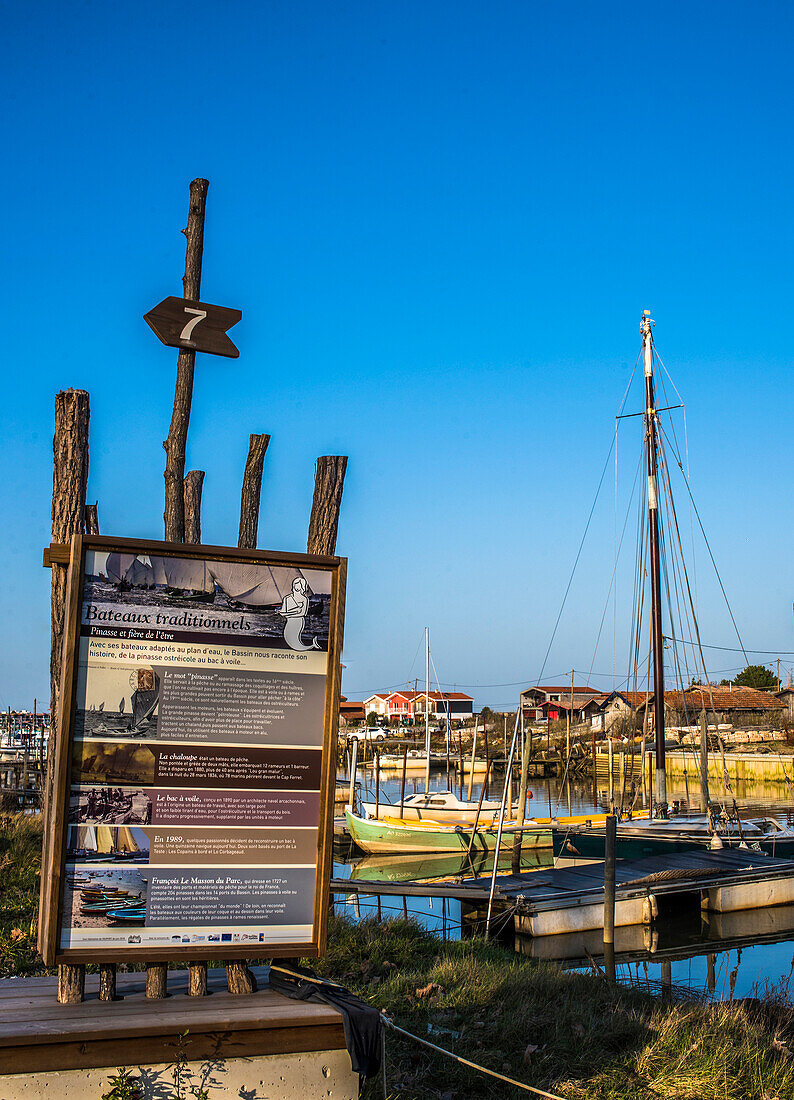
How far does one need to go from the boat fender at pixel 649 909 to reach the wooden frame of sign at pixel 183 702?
43.1ft

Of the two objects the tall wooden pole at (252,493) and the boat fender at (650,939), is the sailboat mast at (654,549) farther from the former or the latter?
the tall wooden pole at (252,493)

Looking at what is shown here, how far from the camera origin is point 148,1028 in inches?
178

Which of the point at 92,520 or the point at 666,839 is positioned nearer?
the point at 92,520

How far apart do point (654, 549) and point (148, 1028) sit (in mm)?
26332

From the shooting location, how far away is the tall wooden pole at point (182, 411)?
614 centimetres

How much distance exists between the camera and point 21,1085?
4316 millimetres

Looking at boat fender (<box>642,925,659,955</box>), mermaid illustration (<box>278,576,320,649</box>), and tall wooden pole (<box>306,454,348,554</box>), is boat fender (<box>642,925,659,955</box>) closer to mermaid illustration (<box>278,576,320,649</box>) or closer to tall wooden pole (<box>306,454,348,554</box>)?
tall wooden pole (<box>306,454,348,554</box>)

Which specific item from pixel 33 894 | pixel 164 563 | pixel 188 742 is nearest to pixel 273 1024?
pixel 188 742

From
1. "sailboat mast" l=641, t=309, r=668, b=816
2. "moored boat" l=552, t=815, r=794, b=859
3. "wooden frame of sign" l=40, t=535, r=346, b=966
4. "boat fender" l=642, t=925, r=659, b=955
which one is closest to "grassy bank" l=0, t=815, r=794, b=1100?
"wooden frame of sign" l=40, t=535, r=346, b=966

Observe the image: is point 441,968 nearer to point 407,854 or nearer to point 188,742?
point 188,742

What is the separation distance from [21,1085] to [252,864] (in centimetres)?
148

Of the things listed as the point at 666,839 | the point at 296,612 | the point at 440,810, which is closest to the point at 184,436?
A: the point at 296,612

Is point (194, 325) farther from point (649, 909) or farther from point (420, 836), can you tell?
point (420, 836)

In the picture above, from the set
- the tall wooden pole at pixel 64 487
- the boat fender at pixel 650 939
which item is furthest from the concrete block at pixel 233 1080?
the boat fender at pixel 650 939
